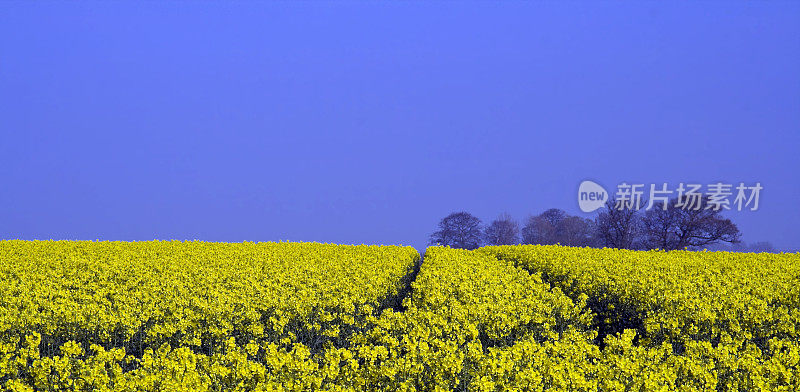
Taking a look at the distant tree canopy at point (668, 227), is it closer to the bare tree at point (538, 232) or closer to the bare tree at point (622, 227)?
the bare tree at point (622, 227)

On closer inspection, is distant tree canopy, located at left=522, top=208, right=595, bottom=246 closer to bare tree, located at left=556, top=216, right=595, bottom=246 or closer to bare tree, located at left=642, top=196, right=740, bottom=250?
bare tree, located at left=556, top=216, right=595, bottom=246

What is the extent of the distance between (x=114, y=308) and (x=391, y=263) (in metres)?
10.3

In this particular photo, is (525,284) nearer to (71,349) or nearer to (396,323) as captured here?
(396,323)

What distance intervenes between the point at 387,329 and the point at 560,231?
59764 millimetres

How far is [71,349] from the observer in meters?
8.56

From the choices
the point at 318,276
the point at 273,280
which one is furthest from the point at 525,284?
the point at 273,280

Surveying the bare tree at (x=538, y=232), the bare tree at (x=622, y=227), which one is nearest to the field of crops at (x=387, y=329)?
the bare tree at (x=622, y=227)

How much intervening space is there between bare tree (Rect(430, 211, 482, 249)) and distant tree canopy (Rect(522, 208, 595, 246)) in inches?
238

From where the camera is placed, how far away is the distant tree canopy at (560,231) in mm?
64500

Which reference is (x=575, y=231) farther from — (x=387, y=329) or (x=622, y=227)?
(x=387, y=329)

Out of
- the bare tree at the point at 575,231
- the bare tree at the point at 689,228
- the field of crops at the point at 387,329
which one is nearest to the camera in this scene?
the field of crops at the point at 387,329

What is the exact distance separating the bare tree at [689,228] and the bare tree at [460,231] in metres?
20.6

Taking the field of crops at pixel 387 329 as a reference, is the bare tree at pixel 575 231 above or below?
above

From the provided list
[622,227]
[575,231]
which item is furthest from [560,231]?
[622,227]
